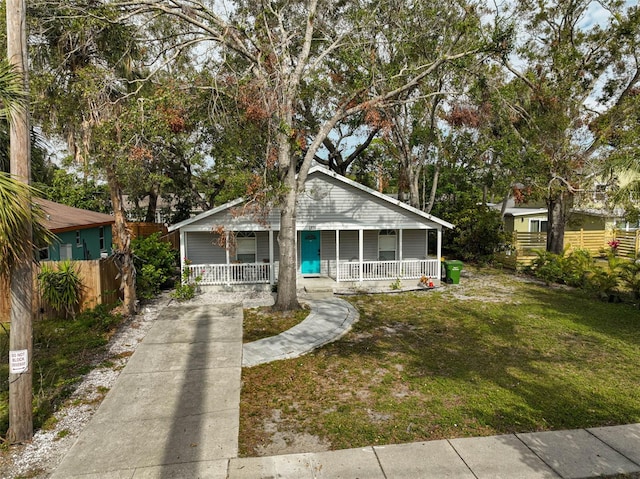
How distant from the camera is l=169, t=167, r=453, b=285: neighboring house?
49.0ft

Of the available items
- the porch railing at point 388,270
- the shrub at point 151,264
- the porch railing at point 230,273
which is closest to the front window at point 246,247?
the porch railing at point 230,273

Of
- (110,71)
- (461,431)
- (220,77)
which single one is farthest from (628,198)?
(110,71)

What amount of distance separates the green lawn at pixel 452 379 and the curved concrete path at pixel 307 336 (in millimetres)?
324

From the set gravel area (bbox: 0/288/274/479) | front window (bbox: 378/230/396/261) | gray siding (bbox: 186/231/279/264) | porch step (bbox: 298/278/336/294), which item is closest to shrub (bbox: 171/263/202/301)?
gray siding (bbox: 186/231/279/264)

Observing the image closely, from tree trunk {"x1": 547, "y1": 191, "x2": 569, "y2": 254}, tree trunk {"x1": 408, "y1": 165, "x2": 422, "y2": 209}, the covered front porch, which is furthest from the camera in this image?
tree trunk {"x1": 547, "y1": 191, "x2": 569, "y2": 254}

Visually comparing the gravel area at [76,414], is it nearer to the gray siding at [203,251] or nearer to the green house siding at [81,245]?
the gray siding at [203,251]

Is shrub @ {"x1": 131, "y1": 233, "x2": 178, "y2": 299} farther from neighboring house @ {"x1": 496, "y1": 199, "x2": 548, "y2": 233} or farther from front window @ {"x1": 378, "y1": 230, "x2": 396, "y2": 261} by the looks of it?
neighboring house @ {"x1": 496, "y1": 199, "x2": 548, "y2": 233}

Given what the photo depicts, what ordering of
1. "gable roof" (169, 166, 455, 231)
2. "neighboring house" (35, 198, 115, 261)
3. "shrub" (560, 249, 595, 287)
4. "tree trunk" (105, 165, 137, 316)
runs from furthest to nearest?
"shrub" (560, 249, 595, 287)
"gable roof" (169, 166, 455, 231)
"neighboring house" (35, 198, 115, 261)
"tree trunk" (105, 165, 137, 316)

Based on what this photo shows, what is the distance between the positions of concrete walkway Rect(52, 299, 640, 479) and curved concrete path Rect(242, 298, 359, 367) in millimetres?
1490

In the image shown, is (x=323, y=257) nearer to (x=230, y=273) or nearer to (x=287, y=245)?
(x=230, y=273)

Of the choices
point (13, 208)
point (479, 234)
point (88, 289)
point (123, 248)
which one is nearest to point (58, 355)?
point (88, 289)

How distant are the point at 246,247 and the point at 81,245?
7.34 m

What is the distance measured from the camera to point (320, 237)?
17.1 m

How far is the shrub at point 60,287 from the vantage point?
10.4 metres
